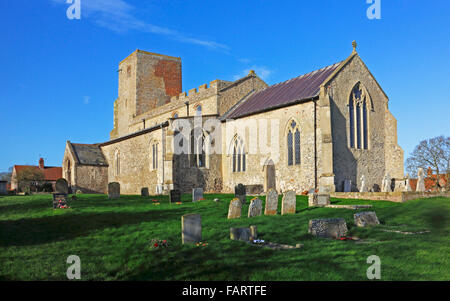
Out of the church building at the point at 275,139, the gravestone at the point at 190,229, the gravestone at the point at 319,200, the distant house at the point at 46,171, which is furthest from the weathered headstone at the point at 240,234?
the distant house at the point at 46,171

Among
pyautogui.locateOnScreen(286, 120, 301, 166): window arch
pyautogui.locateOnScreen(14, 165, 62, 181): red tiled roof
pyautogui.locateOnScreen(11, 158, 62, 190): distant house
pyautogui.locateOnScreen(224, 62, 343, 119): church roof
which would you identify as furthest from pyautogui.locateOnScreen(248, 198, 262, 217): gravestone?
pyautogui.locateOnScreen(14, 165, 62, 181): red tiled roof

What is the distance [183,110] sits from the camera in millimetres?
39125

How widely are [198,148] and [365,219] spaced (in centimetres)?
1878

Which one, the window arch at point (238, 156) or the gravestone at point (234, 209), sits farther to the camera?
the window arch at point (238, 156)

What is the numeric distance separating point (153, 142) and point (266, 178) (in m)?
10.1

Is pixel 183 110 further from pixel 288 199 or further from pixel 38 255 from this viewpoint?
pixel 38 255

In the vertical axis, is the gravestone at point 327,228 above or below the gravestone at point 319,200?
below

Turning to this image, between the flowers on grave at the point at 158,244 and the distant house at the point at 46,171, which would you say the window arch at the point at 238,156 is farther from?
the distant house at the point at 46,171

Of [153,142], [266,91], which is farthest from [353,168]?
[153,142]

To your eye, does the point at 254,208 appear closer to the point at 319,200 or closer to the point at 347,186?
the point at 319,200

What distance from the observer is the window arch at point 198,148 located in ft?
99.4

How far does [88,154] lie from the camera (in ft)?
138

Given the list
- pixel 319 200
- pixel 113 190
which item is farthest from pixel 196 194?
pixel 319 200

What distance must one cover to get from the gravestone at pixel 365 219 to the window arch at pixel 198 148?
59.7ft
